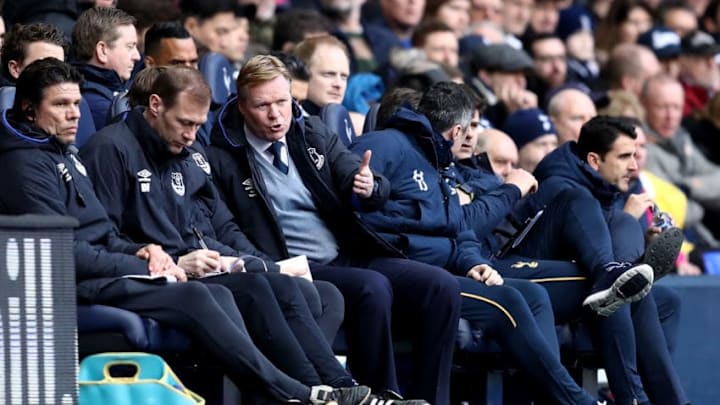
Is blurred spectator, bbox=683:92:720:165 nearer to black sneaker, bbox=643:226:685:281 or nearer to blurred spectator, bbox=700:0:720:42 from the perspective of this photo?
blurred spectator, bbox=700:0:720:42

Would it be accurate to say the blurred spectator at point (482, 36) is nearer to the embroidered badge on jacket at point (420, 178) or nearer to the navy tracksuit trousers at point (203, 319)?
the embroidered badge on jacket at point (420, 178)

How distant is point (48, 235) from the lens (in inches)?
298

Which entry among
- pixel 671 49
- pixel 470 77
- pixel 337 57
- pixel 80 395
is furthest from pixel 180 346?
pixel 671 49

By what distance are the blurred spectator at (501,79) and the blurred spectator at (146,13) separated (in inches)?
105

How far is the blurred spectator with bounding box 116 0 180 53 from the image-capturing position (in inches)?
411

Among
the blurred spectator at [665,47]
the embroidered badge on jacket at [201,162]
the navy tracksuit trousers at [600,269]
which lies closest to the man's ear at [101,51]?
the embroidered badge on jacket at [201,162]

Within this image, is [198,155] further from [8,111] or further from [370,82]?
[370,82]

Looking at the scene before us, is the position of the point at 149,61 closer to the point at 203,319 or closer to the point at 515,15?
the point at 203,319

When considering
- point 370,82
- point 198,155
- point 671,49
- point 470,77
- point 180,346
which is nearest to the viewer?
point 180,346

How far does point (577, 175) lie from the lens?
10047 millimetres

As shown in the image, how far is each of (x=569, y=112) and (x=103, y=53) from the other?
11.9 ft

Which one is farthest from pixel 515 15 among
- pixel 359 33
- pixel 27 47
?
pixel 27 47

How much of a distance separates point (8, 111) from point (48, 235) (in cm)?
71

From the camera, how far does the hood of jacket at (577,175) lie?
10031mm
